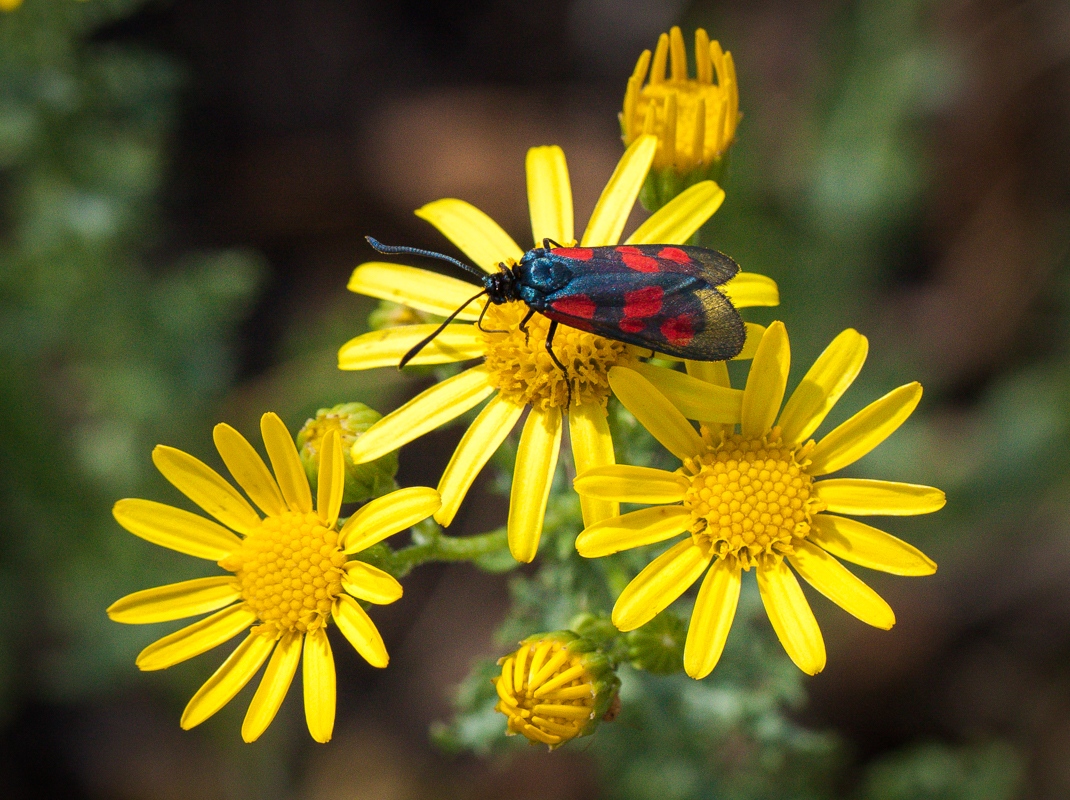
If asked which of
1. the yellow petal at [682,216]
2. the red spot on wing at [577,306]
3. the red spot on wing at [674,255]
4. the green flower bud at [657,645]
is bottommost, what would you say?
the green flower bud at [657,645]

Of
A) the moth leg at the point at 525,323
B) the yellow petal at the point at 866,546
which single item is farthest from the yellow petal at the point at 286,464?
the yellow petal at the point at 866,546

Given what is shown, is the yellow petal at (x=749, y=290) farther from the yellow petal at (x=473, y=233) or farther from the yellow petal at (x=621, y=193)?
the yellow petal at (x=473, y=233)

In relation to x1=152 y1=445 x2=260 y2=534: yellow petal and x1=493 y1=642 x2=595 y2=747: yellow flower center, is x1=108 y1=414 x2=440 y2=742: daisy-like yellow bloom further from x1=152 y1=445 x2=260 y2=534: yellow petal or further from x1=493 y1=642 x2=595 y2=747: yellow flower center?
x1=493 y1=642 x2=595 y2=747: yellow flower center

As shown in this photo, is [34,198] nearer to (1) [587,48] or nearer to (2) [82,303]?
(2) [82,303]

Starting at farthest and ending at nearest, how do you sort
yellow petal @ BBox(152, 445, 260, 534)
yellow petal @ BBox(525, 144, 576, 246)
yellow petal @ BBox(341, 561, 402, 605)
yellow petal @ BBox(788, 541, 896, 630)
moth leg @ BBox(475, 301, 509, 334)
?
yellow petal @ BBox(525, 144, 576, 246)
moth leg @ BBox(475, 301, 509, 334)
yellow petal @ BBox(152, 445, 260, 534)
yellow petal @ BBox(341, 561, 402, 605)
yellow petal @ BBox(788, 541, 896, 630)

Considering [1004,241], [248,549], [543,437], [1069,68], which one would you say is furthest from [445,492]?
[1069,68]

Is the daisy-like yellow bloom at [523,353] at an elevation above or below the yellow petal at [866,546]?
above

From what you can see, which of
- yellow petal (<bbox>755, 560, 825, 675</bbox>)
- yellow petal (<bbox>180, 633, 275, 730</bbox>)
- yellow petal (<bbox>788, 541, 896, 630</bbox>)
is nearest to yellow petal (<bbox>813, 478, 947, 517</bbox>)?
yellow petal (<bbox>788, 541, 896, 630</bbox>)
